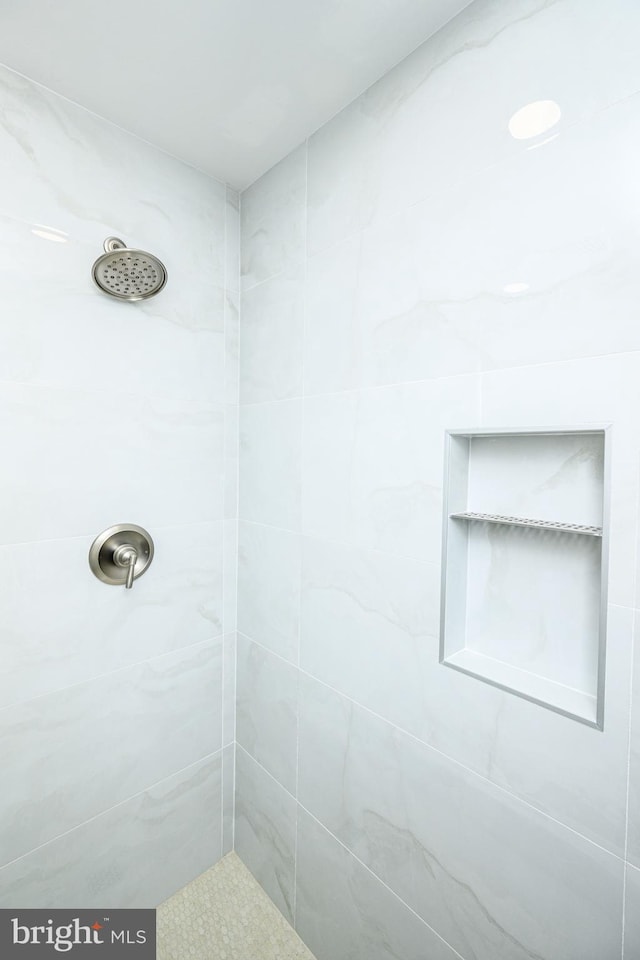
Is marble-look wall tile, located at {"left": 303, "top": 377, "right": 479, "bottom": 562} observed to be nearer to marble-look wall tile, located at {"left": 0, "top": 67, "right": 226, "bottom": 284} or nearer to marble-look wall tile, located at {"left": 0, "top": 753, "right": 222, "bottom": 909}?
marble-look wall tile, located at {"left": 0, "top": 67, "right": 226, "bottom": 284}

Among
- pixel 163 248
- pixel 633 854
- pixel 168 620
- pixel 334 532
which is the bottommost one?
pixel 633 854

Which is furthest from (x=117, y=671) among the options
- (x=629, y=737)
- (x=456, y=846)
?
(x=629, y=737)

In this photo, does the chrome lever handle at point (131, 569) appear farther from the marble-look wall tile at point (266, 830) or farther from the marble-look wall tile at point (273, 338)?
the marble-look wall tile at point (266, 830)

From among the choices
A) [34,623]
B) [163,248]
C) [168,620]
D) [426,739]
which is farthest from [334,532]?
[163,248]

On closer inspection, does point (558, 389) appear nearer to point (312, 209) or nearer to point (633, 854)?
point (633, 854)

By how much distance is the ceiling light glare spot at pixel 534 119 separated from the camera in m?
0.73

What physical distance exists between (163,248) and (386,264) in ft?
2.24

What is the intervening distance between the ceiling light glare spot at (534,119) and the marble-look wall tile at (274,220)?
58cm

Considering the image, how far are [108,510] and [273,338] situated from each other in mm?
669

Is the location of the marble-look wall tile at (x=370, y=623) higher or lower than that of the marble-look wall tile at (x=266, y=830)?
higher

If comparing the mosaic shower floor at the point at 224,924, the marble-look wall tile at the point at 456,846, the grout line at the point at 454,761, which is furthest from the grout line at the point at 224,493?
the marble-look wall tile at the point at 456,846

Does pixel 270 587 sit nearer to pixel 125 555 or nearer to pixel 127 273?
pixel 125 555

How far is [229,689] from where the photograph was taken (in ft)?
4.95

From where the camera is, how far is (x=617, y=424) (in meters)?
0.67
